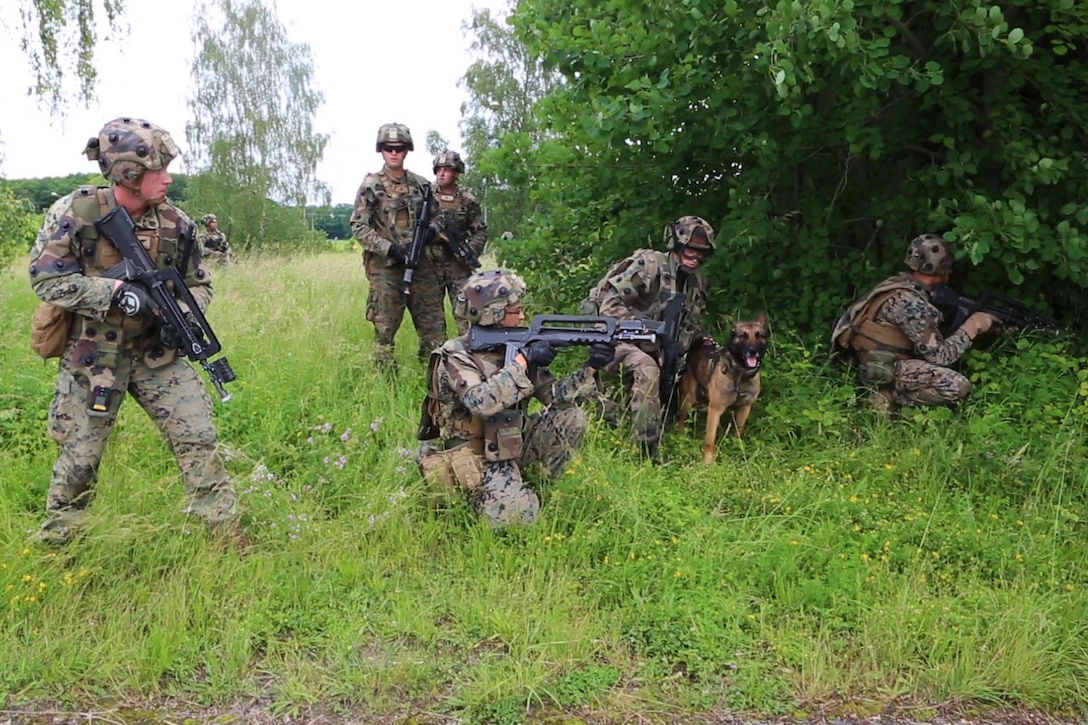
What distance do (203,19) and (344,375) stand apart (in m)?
21.2

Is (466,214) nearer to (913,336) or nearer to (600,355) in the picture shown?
(600,355)

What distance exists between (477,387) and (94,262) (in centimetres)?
171

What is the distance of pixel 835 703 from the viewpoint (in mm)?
2842

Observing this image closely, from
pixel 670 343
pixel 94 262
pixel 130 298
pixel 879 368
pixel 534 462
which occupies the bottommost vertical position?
pixel 534 462

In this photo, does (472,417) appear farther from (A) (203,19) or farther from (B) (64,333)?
(A) (203,19)

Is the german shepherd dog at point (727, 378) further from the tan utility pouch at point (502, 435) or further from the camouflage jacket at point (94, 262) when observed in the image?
the camouflage jacket at point (94, 262)

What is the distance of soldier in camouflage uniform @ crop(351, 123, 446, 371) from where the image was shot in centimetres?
623

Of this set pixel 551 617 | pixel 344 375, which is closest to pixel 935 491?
pixel 551 617

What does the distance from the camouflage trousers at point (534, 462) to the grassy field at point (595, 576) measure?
11 cm

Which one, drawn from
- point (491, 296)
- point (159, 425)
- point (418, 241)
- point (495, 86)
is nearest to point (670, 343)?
point (491, 296)

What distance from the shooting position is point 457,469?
384 centimetres

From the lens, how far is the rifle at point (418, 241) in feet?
20.2

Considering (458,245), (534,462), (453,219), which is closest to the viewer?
(534,462)

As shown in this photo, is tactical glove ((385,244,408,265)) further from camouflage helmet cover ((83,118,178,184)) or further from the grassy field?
camouflage helmet cover ((83,118,178,184))
